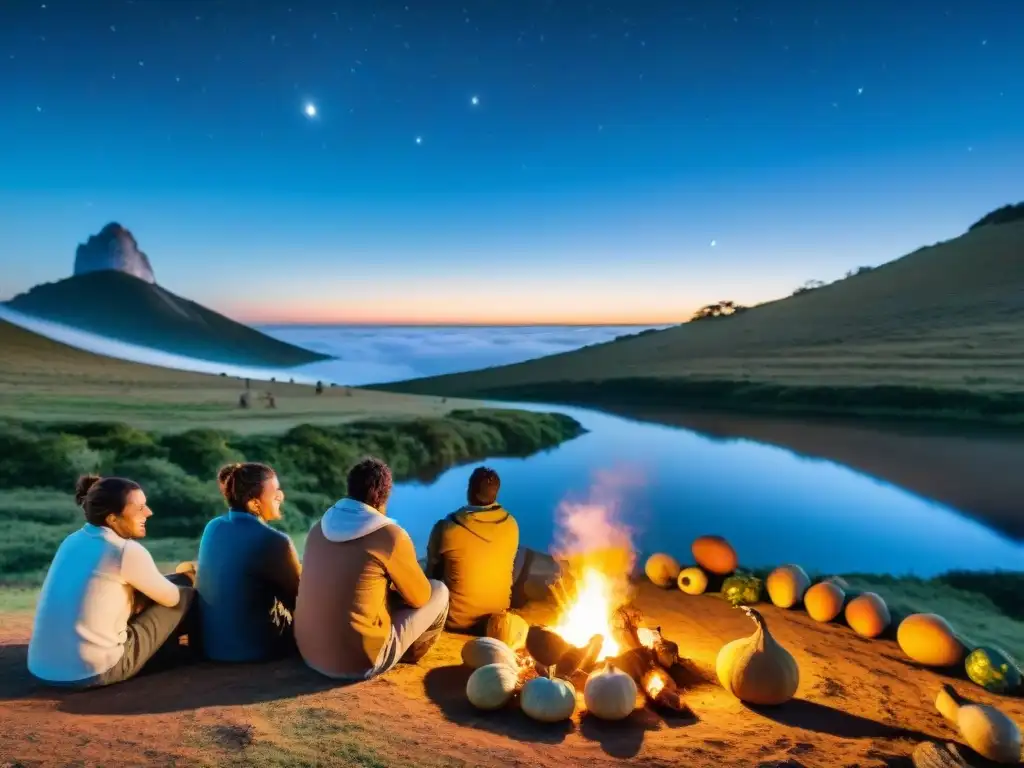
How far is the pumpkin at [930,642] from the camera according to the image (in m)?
5.03

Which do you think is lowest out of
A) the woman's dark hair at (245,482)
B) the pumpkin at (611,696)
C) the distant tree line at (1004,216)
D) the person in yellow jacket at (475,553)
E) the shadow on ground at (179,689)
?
the pumpkin at (611,696)

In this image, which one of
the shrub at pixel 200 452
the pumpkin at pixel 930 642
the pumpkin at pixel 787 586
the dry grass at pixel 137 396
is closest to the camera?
the pumpkin at pixel 930 642

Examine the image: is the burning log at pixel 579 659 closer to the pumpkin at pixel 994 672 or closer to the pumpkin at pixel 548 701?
the pumpkin at pixel 548 701

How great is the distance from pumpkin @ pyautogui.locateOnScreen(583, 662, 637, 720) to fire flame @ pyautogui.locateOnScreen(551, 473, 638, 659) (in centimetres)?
77

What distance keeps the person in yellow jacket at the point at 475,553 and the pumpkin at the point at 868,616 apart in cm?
286

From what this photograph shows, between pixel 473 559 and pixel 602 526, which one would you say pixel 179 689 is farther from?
pixel 602 526

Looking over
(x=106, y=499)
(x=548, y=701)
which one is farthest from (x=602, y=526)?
(x=106, y=499)

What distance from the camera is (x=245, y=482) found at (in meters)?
3.87

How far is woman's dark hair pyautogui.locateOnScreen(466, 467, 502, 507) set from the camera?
4.75m

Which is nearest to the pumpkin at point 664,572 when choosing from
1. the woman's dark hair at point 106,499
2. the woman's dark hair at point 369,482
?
the woman's dark hair at point 369,482

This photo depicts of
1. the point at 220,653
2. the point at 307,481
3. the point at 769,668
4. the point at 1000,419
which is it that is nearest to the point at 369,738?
the point at 220,653

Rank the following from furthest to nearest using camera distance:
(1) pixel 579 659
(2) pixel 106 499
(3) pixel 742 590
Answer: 1. (3) pixel 742 590
2. (1) pixel 579 659
3. (2) pixel 106 499

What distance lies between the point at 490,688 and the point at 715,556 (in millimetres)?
3545

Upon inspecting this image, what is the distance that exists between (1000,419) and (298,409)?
1789cm
